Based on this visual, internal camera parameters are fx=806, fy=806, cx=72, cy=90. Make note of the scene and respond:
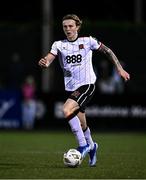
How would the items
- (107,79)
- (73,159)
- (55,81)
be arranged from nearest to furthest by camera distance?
1. (73,159)
2. (107,79)
3. (55,81)

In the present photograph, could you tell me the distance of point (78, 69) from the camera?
13.2 m

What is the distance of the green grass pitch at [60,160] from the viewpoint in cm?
1155

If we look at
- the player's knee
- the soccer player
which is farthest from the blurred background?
the player's knee

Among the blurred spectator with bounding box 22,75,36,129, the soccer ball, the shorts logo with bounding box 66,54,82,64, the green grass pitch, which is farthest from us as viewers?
the blurred spectator with bounding box 22,75,36,129

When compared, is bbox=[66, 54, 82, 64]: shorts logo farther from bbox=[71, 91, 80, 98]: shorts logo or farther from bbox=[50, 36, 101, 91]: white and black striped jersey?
bbox=[71, 91, 80, 98]: shorts logo

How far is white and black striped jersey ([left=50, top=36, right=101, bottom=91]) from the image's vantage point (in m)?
13.1

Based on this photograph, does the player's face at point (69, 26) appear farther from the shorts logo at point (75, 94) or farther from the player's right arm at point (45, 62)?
the shorts logo at point (75, 94)

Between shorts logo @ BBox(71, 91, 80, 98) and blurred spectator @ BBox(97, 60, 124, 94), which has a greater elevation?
shorts logo @ BBox(71, 91, 80, 98)

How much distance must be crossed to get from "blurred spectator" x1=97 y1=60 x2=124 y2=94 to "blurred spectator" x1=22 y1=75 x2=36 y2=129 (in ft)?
7.40

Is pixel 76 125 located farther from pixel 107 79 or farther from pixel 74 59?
pixel 107 79

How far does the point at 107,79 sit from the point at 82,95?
13.8 metres

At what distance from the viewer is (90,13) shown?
40.1 meters

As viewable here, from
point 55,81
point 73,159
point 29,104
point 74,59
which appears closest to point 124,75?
point 74,59

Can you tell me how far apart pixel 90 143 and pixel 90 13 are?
27095mm
